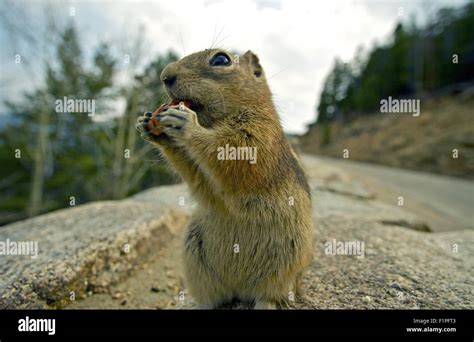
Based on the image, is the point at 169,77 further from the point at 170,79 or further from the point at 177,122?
the point at 177,122

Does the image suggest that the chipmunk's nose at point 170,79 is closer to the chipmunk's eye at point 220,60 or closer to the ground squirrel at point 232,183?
the ground squirrel at point 232,183

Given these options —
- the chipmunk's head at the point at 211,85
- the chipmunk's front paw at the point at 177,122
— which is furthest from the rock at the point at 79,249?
the chipmunk's head at the point at 211,85

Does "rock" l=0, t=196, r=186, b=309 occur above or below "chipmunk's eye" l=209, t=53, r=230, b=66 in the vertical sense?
below

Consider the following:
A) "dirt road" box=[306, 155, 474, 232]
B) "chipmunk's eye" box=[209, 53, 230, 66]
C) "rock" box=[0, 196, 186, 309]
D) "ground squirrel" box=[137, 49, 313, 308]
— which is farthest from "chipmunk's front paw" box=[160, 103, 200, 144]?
"dirt road" box=[306, 155, 474, 232]


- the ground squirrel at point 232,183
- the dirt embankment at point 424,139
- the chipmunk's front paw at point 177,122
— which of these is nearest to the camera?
the chipmunk's front paw at point 177,122

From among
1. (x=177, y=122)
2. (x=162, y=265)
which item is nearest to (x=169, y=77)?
(x=177, y=122)

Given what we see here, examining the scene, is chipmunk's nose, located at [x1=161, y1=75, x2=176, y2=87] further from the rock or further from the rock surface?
the rock
